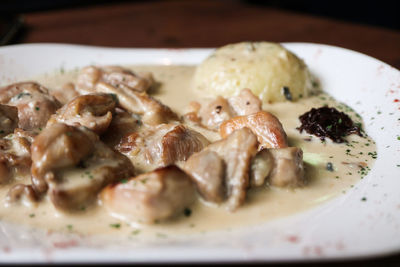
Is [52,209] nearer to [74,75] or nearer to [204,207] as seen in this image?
[204,207]

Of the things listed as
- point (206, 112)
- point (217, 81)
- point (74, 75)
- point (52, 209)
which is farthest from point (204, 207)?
point (74, 75)

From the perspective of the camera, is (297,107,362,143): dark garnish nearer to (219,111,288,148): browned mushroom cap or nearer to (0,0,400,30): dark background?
(219,111,288,148): browned mushroom cap

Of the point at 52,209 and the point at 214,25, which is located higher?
the point at 214,25

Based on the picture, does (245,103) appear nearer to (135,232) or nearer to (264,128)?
(264,128)

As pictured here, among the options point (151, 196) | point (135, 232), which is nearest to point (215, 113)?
point (151, 196)

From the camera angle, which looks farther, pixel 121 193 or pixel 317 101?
pixel 317 101

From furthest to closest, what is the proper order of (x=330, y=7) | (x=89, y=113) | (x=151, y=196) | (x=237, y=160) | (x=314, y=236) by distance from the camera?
1. (x=330, y=7)
2. (x=89, y=113)
3. (x=237, y=160)
4. (x=151, y=196)
5. (x=314, y=236)

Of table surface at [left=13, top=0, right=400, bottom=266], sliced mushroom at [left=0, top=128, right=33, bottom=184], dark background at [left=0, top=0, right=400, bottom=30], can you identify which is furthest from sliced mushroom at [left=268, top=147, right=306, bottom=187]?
dark background at [left=0, top=0, right=400, bottom=30]

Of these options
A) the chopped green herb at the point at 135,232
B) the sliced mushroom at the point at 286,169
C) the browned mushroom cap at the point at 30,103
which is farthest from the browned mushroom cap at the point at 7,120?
the sliced mushroom at the point at 286,169

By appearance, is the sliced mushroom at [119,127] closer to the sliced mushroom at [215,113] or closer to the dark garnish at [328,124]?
the sliced mushroom at [215,113]
